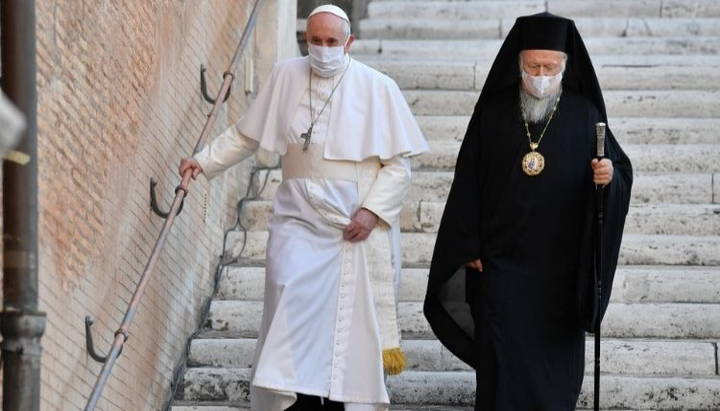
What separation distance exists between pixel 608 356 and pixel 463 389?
710 mm

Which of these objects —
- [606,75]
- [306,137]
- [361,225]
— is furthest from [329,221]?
[606,75]

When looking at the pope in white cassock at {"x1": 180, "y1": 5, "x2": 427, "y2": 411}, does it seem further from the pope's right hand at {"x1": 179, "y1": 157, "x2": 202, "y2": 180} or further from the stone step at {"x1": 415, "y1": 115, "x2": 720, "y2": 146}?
the stone step at {"x1": 415, "y1": 115, "x2": 720, "y2": 146}

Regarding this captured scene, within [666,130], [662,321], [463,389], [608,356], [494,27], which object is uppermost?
Answer: [494,27]

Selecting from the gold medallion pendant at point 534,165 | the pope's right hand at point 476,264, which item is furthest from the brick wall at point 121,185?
the gold medallion pendant at point 534,165

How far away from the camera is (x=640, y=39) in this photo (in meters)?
11.4

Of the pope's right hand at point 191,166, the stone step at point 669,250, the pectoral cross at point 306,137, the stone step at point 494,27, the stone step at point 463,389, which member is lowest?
the stone step at point 463,389

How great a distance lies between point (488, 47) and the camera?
11.5 meters

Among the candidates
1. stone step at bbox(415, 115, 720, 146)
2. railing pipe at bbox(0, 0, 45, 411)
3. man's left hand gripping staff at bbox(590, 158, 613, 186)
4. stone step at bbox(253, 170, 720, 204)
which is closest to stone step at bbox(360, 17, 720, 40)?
stone step at bbox(415, 115, 720, 146)

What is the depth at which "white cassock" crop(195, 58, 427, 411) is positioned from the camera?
7098 mm

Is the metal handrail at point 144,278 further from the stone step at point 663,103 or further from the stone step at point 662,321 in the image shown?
the stone step at point 663,103

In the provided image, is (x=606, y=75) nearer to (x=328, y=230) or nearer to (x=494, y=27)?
(x=494, y=27)

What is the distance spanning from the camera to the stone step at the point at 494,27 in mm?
11711

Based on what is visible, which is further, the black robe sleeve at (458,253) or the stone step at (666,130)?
the stone step at (666,130)

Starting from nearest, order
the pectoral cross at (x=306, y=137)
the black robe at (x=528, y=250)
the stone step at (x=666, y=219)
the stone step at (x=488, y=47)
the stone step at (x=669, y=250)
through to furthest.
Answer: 1. the black robe at (x=528, y=250)
2. the pectoral cross at (x=306, y=137)
3. the stone step at (x=669, y=250)
4. the stone step at (x=666, y=219)
5. the stone step at (x=488, y=47)
